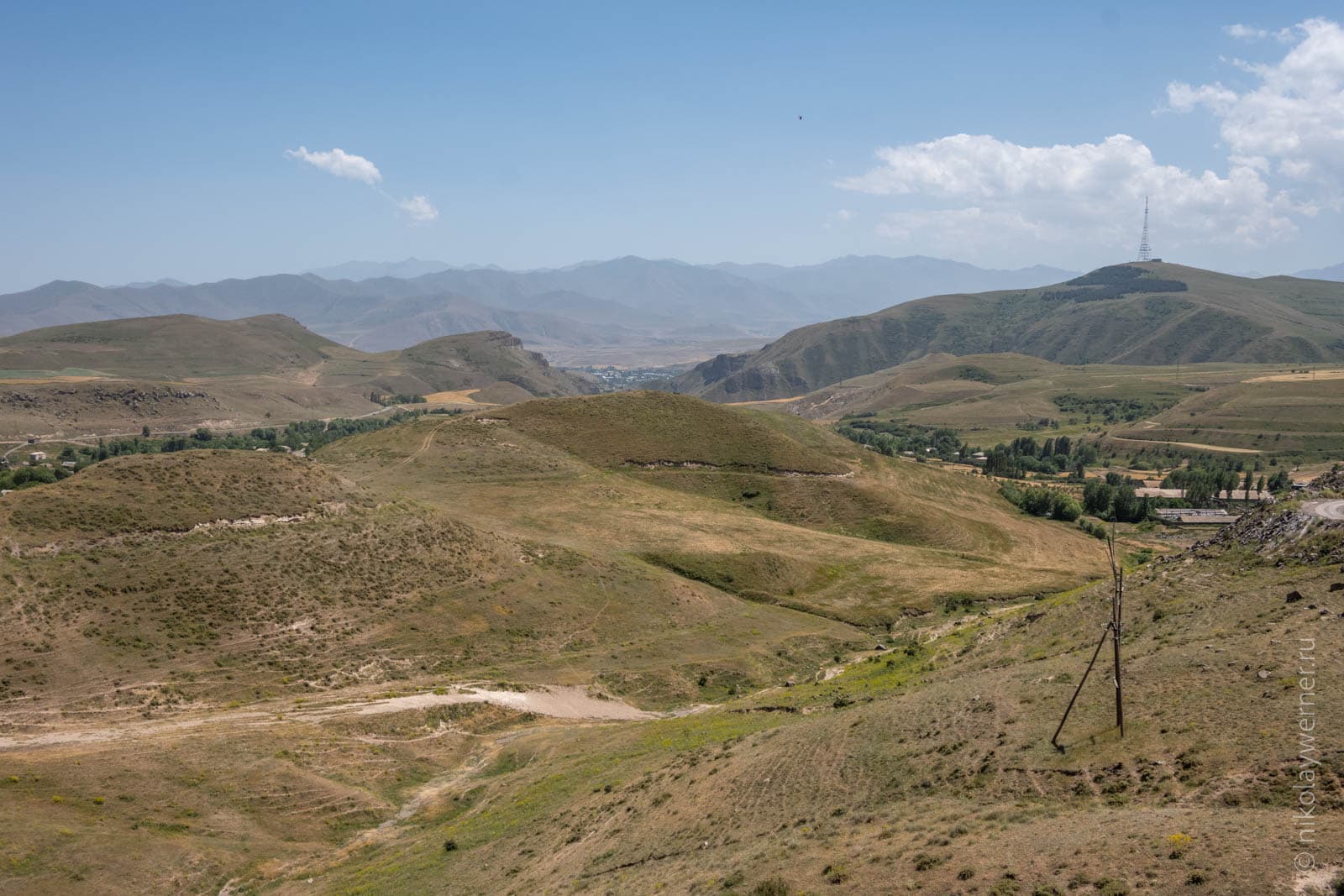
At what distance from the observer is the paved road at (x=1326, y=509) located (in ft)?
126

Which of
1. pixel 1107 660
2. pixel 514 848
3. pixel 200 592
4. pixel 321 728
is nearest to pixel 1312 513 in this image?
pixel 1107 660

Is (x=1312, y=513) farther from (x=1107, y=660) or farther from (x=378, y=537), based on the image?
(x=378, y=537)

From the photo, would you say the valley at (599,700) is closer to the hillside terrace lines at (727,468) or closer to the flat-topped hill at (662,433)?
Answer: the hillside terrace lines at (727,468)

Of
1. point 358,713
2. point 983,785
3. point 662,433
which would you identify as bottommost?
point 358,713

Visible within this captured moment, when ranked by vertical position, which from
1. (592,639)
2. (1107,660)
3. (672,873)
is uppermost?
(1107,660)

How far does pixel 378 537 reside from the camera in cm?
6881

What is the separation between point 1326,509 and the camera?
40.1 meters

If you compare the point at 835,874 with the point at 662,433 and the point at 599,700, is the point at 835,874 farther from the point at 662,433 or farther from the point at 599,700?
the point at 662,433

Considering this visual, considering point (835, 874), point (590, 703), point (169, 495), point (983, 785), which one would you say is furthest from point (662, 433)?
point (835, 874)

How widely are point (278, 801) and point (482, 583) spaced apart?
31.1m

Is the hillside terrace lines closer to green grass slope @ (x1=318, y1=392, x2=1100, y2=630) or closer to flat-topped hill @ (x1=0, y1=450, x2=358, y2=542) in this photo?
green grass slope @ (x1=318, y1=392, x2=1100, y2=630)

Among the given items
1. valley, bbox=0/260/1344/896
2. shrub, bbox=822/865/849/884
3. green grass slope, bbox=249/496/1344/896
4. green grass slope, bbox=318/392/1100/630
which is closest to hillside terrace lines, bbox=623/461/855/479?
green grass slope, bbox=318/392/1100/630

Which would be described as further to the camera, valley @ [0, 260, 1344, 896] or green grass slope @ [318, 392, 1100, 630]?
green grass slope @ [318, 392, 1100, 630]

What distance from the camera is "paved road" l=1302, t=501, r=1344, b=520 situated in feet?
126
